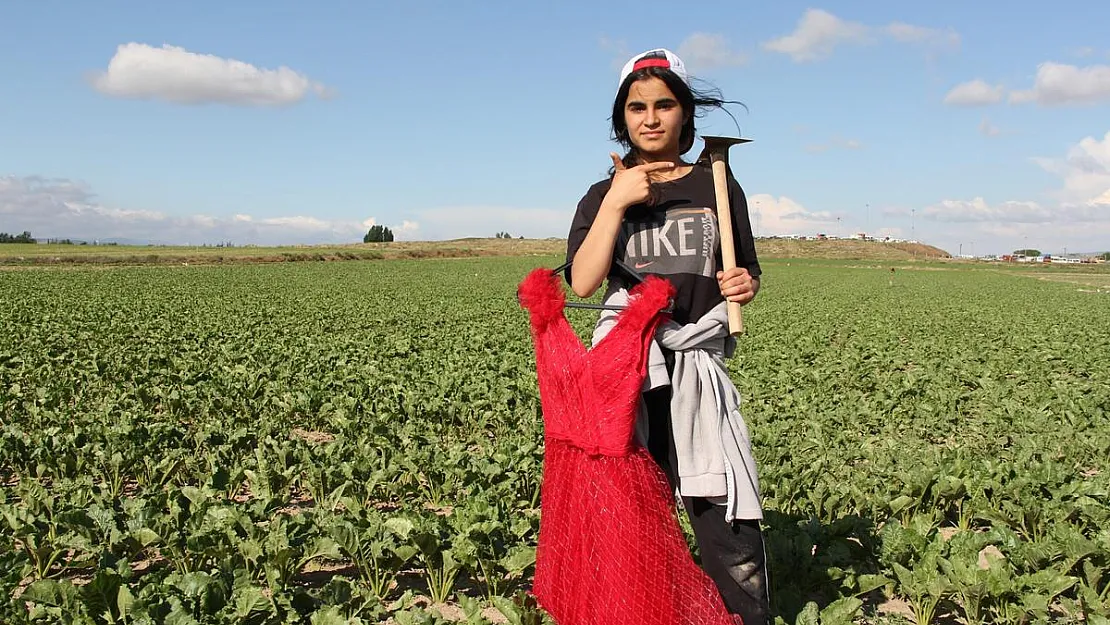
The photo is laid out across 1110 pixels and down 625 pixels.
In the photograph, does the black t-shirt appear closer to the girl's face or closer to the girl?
the girl

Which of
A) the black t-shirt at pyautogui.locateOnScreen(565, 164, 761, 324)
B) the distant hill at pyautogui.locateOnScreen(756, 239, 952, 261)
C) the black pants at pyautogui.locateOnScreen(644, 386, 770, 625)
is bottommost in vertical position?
the black pants at pyautogui.locateOnScreen(644, 386, 770, 625)

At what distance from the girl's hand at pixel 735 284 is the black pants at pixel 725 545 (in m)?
0.36

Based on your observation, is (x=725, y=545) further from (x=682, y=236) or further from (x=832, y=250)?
(x=832, y=250)

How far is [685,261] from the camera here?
2553 millimetres

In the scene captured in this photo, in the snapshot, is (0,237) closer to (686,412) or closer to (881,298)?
(881,298)

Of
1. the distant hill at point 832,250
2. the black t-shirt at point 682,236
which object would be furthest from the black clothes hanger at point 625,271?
the distant hill at point 832,250

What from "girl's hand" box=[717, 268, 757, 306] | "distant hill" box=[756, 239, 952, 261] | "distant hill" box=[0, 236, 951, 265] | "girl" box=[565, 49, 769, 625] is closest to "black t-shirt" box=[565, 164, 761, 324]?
"girl" box=[565, 49, 769, 625]

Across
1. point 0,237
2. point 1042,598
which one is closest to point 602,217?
point 1042,598

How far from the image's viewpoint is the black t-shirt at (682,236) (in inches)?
100

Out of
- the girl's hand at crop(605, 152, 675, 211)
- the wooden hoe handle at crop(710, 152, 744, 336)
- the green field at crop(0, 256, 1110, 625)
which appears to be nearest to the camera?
the girl's hand at crop(605, 152, 675, 211)

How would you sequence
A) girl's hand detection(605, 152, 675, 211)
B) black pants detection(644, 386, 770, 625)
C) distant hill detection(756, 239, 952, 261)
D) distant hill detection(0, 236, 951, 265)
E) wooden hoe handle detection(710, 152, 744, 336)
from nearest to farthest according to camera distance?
girl's hand detection(605, 152, 675, 211) < wooden hoe handle detection(710, 152, 744, 336) < black pants detection(644, 386, 770, 625) < distant hill detection(0, 236, 951, 265) < distant hill detection(756, 239, 952, 261)

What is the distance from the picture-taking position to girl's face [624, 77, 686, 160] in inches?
98.4

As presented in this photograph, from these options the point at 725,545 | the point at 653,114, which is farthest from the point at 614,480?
the point at 653,114

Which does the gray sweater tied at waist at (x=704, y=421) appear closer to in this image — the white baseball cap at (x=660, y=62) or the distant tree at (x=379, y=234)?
the white baseball cap at (x=660, y=62)
